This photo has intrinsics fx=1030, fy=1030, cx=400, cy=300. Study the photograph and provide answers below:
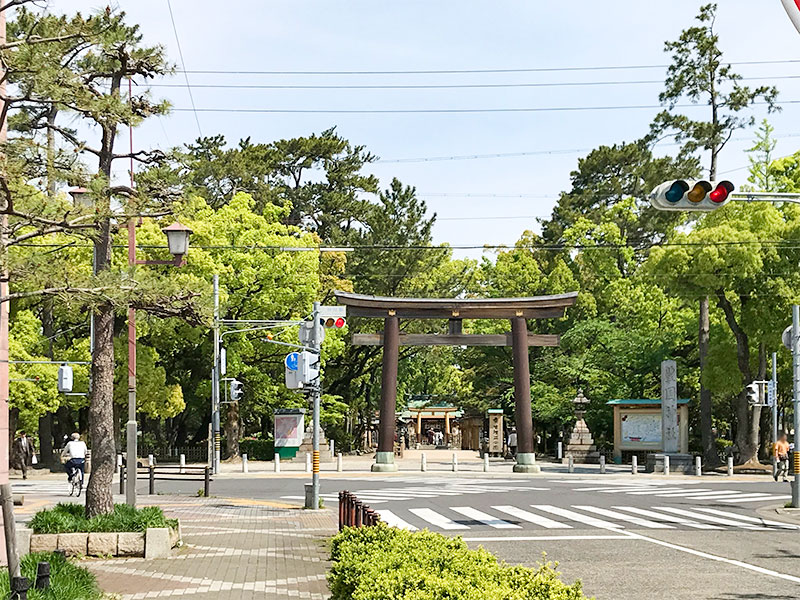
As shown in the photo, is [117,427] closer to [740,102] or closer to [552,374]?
[552,374]

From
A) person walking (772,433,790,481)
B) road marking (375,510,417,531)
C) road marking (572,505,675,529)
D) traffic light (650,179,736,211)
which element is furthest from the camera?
person walking (772,433,790,481)

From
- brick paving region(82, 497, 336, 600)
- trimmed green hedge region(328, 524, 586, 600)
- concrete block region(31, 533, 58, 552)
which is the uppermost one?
trimmed green hedge region(328, 524, 586, 600)

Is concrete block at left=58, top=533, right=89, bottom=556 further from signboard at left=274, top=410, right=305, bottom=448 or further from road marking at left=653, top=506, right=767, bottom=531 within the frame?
signboard at left=274, top=410, right=305, bottom=448

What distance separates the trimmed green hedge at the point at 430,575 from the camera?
662 centimetres

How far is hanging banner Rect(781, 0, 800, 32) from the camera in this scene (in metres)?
5.25

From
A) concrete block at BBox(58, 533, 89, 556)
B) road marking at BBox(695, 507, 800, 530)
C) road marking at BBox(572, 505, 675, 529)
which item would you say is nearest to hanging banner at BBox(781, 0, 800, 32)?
concrete block at BBox(58, 533, 89, 556)

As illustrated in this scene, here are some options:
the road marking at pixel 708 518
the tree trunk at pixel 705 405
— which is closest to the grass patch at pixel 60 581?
the road marking at pixel 708 518

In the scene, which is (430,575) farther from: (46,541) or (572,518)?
(572,518)

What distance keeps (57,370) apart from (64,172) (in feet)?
110

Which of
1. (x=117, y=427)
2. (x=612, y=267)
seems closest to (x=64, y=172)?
(x=117, y=427)

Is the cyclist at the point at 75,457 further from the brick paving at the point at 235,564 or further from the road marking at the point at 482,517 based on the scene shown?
the road marking at the point at 482,517

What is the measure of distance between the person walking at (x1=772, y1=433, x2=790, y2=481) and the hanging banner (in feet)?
112

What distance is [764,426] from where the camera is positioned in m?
50.2

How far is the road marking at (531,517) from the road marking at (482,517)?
0.57 meters
